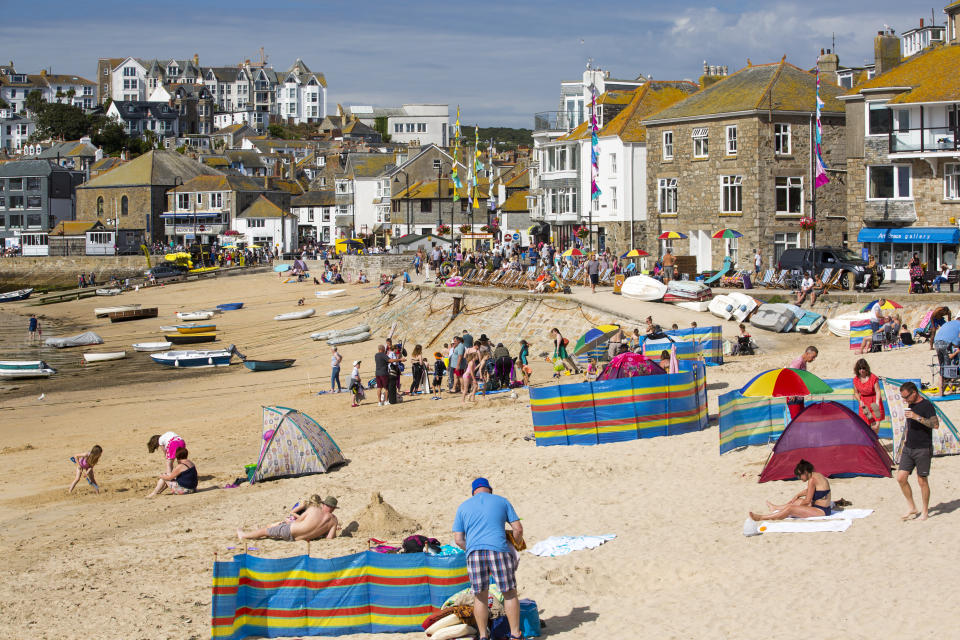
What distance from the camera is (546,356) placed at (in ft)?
95.7

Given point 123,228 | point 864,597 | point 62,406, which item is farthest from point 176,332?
point 123,228

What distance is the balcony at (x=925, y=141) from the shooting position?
31.7 meters

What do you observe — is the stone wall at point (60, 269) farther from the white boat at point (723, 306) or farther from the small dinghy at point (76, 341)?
the white boat at point (723, 306)

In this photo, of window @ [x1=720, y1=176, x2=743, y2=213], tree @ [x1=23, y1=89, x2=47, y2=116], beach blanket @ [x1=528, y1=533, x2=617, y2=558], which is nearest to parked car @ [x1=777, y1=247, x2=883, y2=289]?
window @ [x1=720, y1=176, x2=743, y2=213]

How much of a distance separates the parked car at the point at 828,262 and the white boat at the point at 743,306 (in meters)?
3.23

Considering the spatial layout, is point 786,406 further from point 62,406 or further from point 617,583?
point 62,406

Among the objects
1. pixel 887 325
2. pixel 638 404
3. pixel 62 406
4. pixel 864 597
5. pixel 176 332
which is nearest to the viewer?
pixel 864 597

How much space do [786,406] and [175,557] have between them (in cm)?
837

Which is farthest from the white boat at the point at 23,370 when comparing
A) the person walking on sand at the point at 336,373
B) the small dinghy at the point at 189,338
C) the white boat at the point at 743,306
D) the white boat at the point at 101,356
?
the white boat at the point at 743,306

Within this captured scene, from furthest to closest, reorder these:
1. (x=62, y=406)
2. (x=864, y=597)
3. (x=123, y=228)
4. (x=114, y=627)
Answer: (x=123, y=228) → (x=62, y=406) → (x=114, y=627) → (x=864, y=597)

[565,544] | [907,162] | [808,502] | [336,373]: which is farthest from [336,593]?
Answer: [907,162]

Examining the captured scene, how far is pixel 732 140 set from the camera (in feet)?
130

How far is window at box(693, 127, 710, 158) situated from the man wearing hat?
105 ft

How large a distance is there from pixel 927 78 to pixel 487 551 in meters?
30.9
